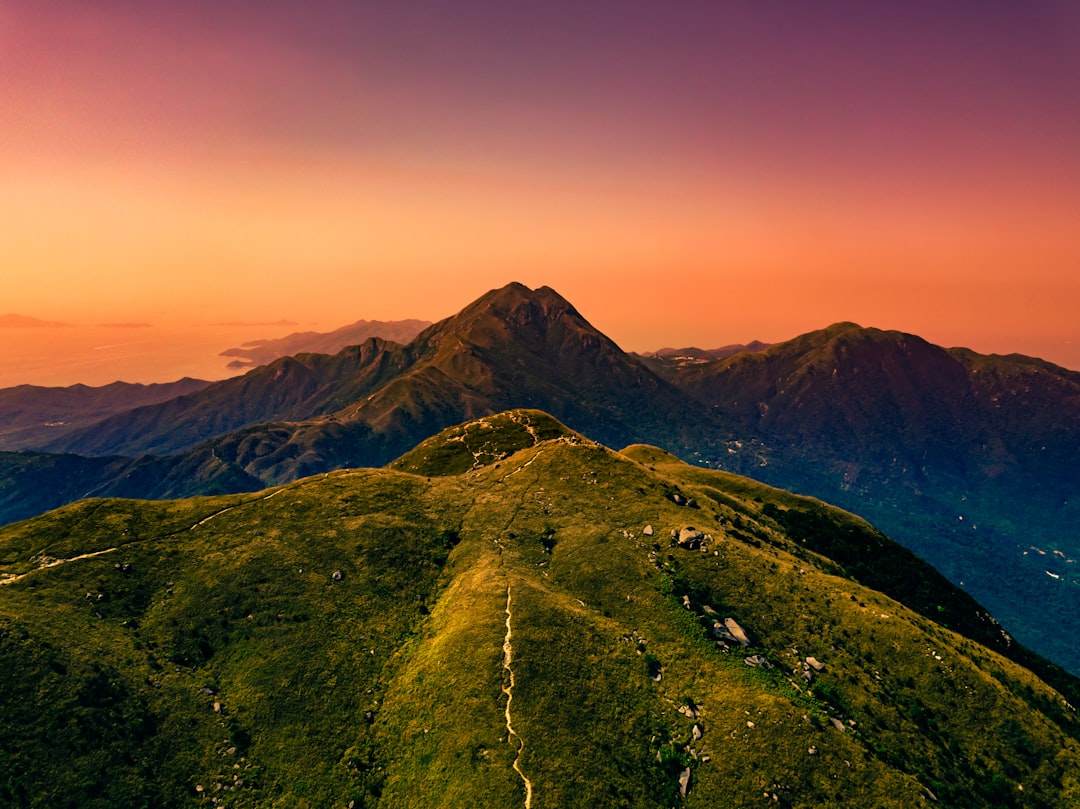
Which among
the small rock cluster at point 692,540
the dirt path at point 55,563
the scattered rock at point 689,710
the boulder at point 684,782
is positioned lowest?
the boulder at point 684,782

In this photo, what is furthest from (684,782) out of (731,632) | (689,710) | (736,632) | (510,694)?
(736,632)

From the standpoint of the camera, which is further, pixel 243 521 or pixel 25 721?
pixel 243 521

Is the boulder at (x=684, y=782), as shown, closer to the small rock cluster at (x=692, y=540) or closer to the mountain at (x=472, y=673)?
the mountain at (x=472, y=673)

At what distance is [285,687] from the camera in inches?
2837

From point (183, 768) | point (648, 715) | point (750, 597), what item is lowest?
point (183, 768)

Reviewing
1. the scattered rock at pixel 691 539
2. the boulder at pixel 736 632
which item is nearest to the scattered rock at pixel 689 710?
the boulder at pixel 736 632

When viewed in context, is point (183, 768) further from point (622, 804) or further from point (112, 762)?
point (622, 804)

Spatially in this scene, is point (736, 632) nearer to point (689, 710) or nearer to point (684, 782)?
point (689, 710)

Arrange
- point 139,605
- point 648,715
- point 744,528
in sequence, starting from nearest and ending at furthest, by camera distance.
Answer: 1. point 648,715
2. point 139,605
3. point 744,528

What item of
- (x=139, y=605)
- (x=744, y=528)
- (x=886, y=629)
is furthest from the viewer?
(x=744, y=528)

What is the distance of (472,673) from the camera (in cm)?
7269

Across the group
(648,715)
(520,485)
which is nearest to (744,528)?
(520,485)

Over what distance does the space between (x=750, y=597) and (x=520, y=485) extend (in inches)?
2413

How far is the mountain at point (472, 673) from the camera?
61.2m
